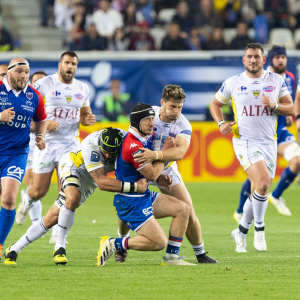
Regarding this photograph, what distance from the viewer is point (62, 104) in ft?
31.0

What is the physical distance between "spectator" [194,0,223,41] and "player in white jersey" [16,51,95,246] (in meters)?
11.5

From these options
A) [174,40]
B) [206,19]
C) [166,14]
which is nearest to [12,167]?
[174,40]

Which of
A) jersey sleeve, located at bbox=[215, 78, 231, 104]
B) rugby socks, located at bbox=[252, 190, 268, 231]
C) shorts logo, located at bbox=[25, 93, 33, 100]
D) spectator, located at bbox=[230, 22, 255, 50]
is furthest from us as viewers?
spectator, located at bbox=[230, 22, 255, 50]

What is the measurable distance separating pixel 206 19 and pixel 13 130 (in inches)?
558

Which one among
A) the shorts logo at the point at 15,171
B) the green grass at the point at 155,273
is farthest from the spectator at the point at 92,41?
the shorts logo at the point at 15,171

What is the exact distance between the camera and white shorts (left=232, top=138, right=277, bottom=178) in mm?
8320

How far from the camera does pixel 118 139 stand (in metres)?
6.59

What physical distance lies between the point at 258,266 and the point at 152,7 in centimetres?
1594

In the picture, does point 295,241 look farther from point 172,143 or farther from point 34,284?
point 34,284

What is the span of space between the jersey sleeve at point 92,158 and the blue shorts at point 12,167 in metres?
1.00

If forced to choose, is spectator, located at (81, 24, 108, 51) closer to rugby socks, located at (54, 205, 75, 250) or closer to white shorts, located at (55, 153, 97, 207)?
white shorts, located at (55, 153, 97, 207)

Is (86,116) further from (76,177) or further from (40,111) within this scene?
(76,177)

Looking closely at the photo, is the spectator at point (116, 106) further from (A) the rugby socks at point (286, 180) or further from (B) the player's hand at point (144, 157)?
(B) the player's hand at point (144, 157)

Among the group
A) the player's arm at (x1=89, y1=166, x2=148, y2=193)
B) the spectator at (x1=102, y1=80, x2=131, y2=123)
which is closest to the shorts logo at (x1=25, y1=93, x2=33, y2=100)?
the player's arm at (x1=89, y1=166, x2=148, y2=193)
